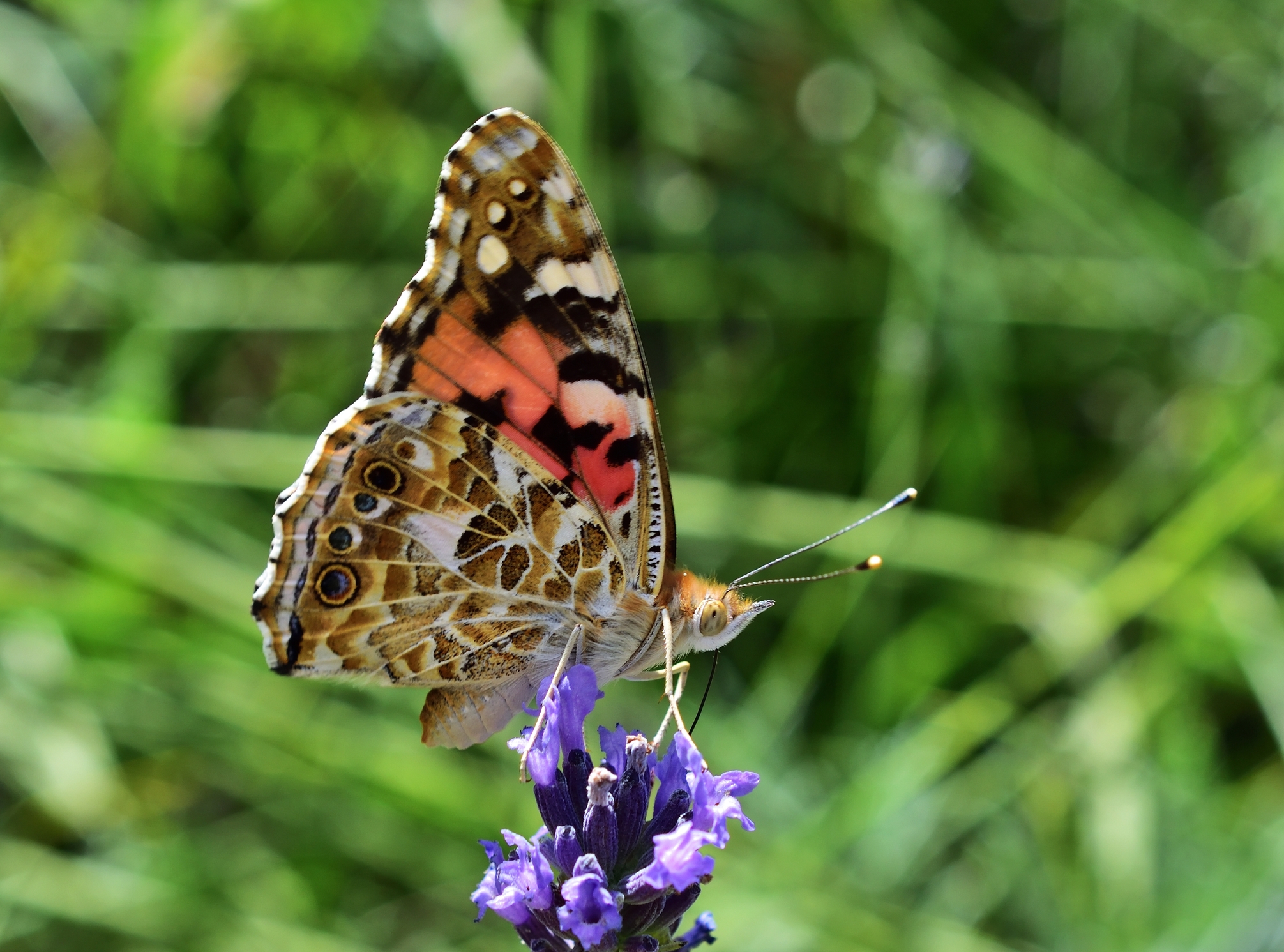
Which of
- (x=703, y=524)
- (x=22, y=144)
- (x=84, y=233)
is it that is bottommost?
(x=703, y=524)

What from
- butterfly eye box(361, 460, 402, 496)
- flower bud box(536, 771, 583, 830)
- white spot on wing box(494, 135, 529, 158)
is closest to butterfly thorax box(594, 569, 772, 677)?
flower bud box(536, 771, 583, 830)

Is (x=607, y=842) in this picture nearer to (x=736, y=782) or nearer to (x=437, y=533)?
(x=736, y=782)

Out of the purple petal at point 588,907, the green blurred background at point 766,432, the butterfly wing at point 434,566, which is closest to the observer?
the purple petal at point 588,907

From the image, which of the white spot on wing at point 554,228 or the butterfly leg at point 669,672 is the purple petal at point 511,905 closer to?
the butterfly leg at point 669,672

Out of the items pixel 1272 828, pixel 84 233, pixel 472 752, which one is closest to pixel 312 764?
pixel 472 752

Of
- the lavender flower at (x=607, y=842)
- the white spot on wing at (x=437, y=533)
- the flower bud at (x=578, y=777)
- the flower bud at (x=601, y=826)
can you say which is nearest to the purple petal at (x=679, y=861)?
the lavender flower at (x=607, y=842)

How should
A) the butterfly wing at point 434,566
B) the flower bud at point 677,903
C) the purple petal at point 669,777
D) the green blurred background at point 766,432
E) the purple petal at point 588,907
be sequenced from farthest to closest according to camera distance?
the green blurred background at point 766,432, the butterfly wing at point 434,566, the purple petal at point 669,777, the flower bud at point 677,903, the purple petal at point 588,907

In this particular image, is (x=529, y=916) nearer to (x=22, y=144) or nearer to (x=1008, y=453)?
(x=1008, y=453)
